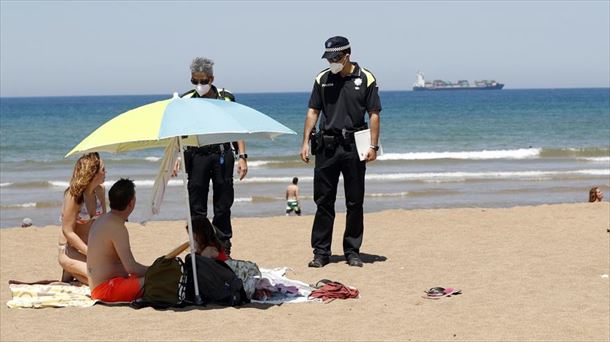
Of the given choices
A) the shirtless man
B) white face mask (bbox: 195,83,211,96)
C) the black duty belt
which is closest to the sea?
the shirtless man

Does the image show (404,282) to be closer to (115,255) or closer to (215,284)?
(215,284)

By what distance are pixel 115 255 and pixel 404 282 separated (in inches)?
101

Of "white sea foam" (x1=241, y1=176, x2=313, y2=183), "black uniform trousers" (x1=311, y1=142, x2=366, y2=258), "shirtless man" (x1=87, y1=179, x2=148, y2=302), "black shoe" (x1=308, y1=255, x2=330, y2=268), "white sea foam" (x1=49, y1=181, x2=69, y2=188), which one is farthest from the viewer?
"white sea foam" (x1=241, y1=176, x2=313, y2=183)

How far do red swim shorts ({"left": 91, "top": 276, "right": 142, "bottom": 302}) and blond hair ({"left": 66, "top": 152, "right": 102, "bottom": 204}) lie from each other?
0.75 meters

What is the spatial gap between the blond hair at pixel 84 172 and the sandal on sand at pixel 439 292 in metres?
2.84

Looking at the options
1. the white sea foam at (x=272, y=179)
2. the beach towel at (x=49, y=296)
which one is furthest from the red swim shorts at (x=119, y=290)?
the white sea foam at (x=272, y=179)

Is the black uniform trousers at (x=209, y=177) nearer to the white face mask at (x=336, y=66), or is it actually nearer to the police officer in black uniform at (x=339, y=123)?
the police officer in black uniform at (x=339, y=123)

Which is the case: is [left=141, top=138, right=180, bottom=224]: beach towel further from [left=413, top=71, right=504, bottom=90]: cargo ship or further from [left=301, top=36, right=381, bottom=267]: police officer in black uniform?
[left=413, top=71, right=504, bottom=90]: cargo ship

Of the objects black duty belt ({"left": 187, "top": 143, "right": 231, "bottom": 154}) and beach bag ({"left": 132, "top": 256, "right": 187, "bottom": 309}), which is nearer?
beach bag ({"left": 132, "top": 256, "right": 187, "bottom": 309})

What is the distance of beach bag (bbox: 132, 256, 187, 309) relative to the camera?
7.39 meters

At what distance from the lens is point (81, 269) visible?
7926 millimetres

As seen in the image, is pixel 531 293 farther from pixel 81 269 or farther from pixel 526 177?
pixel 526 177

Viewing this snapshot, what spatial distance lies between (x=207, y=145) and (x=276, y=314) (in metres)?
2.01

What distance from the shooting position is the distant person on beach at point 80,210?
25.4ft
